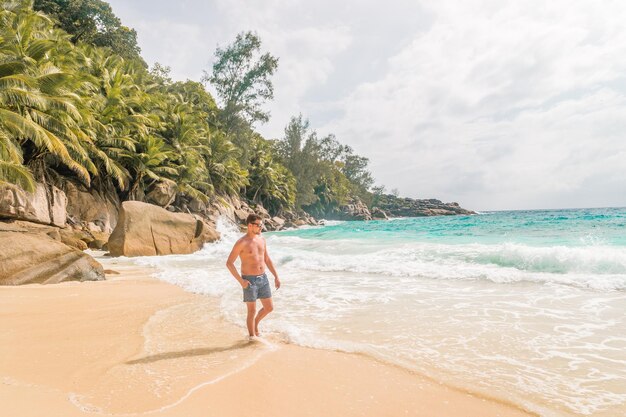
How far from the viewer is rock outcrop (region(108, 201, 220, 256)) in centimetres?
1355

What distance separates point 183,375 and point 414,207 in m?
104

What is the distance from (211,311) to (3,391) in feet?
10.5

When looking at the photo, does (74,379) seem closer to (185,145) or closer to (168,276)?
(168,276)

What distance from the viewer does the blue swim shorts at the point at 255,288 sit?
4.27 meters

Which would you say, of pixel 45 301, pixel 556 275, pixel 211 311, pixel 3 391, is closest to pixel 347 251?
pixel 556 275

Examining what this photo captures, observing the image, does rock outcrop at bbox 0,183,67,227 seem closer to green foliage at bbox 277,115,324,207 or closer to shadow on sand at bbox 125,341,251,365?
shadow on sand at bbox 125,341,251,365

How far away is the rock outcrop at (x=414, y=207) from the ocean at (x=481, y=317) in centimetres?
9101

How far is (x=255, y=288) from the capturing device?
4.32 meters

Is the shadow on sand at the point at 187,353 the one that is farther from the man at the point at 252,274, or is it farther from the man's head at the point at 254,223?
the man's head at the point at 254,223

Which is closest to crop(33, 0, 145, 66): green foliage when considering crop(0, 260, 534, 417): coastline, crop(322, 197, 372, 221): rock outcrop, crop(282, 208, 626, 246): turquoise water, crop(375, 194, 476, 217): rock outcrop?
crop(282, 208, 626, 246): turquoise water

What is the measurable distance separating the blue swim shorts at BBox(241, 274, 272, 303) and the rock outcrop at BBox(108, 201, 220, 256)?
1099 centimetres

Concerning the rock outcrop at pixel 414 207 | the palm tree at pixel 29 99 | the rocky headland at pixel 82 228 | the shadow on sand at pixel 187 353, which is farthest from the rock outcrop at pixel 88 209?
the rock outcrop at pixel 414 207

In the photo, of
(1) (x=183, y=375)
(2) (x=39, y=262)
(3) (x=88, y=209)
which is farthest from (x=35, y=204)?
A: (1) (x=183, y=375)

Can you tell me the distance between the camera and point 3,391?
2.56 metres
